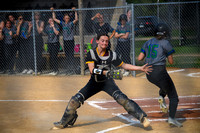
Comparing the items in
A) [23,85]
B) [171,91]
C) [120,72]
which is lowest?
[23,85]

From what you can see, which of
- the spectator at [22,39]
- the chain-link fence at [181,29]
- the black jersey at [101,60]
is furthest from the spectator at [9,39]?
the black jersey at [101,60]

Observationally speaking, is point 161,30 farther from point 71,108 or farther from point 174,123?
point 71,108

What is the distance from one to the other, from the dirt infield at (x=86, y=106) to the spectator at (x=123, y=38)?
86 cm

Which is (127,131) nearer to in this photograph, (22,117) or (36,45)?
(22,117)

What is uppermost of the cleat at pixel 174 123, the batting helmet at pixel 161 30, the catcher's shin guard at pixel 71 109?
the batting helmet at pixel 161 30

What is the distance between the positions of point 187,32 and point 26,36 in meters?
16.7

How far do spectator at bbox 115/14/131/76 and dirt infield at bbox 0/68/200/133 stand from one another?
33.8 inches

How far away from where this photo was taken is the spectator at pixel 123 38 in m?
12.4

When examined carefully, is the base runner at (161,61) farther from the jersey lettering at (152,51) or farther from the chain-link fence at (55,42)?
the chain-link fence at (55,42)

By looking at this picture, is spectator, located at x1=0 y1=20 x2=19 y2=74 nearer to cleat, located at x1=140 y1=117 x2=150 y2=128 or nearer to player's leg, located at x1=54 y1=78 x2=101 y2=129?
player's leg, located at x1=54 y1=78 x2=101 y2=129

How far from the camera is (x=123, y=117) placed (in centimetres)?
731

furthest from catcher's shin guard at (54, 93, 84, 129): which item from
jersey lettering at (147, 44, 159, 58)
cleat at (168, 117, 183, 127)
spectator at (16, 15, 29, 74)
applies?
spectator at (16, 15, 29, 74)

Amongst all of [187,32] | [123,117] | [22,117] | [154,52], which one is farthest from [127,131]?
[187,32]

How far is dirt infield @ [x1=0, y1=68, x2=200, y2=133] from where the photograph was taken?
21.7ft
